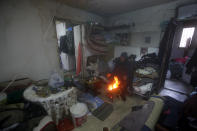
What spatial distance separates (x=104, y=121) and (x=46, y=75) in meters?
1.76

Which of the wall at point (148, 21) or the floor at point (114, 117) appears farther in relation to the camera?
the wall at point (148, 21)

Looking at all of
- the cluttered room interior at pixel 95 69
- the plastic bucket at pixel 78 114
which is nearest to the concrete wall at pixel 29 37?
the cluttered room interior at pixel 95 69

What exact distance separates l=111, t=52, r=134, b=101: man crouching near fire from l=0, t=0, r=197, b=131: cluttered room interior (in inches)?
0.9

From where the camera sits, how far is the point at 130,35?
2.84 meters

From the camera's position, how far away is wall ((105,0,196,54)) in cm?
214

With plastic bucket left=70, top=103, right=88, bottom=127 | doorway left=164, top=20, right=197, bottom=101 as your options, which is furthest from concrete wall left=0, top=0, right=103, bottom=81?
doorway left=164, top=20, right=197, bottom=101

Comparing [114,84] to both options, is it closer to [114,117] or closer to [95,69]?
[114,117]

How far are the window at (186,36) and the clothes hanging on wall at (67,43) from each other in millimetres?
3018

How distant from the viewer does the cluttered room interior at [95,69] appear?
1.17 m

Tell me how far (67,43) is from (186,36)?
325cm

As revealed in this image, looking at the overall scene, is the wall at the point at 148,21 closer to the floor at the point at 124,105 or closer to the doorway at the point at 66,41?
the floor at the point at 124,105

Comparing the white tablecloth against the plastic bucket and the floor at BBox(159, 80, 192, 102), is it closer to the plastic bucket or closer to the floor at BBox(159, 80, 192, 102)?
the plastic bucket

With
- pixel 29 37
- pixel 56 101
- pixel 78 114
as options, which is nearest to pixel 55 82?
pixel 56 101

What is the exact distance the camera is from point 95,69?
2.69 meters
